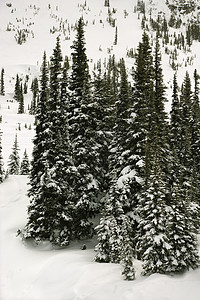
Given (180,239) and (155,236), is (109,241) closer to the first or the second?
(155,236)

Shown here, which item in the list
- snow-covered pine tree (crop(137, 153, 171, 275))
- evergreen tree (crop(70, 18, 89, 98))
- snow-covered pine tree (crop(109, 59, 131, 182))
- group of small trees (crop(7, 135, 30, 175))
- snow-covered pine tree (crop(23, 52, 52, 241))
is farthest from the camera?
group of small trees (crop(7, 135, 30, 175))

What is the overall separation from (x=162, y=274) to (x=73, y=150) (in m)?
9.90

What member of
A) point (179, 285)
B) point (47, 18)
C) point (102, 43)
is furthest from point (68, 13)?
point (179, 285)

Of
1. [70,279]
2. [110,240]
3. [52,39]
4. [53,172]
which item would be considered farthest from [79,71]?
[52,39]

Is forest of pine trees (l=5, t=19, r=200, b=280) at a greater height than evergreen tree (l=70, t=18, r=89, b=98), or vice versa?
evergreen tree (l=70, t=18, r=89, b=98)

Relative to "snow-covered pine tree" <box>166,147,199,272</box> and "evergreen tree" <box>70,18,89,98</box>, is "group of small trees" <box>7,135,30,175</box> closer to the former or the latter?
"evergreen tree" <box>70,18,89,98</box>

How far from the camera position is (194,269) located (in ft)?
37.7

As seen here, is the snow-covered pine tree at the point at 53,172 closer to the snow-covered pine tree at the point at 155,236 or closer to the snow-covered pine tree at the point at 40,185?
the snow-covered pine tree at the point at 40,185

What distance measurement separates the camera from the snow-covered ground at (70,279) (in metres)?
9.90

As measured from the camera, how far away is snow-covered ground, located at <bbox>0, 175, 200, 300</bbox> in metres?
9.90

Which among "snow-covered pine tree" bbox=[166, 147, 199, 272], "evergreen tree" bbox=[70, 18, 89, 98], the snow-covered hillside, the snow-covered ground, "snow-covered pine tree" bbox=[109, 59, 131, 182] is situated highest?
the snow-covered hillside

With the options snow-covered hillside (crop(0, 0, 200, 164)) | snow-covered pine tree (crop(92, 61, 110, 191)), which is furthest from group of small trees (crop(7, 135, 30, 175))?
snow-covered hillside (crop(0, 0, 200, 164))

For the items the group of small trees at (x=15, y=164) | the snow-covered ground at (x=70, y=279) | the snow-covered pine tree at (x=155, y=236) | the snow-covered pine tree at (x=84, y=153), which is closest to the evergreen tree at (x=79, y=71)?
the snow-covered pine tree at (x=84, y=153)

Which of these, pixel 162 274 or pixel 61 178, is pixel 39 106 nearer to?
pixel 61 178
